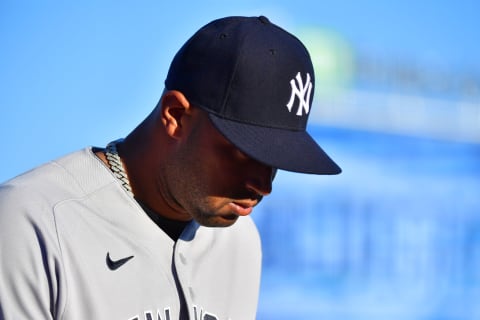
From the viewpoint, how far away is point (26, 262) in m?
1.29

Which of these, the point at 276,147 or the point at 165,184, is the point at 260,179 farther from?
the point at 165,184

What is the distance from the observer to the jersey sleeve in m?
1.28

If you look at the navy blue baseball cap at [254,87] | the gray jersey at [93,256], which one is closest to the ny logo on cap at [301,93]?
the navy blue baseball cap at [254,87]

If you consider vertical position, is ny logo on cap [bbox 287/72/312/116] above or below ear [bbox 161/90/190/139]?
above

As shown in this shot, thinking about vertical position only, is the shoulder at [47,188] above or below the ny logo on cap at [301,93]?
below

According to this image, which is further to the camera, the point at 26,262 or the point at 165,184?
the point at 165,184

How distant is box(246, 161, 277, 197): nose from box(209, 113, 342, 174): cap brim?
0.15ft

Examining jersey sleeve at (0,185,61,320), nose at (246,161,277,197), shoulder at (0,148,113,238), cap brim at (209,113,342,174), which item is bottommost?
jersey sleeve at (0,185,61,320)

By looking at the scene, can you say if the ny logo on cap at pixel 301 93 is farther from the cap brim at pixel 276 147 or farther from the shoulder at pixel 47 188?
the shoulder at pixel 47 188

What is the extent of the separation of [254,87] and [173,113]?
14 cm

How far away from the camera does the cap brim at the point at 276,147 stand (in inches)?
50.6

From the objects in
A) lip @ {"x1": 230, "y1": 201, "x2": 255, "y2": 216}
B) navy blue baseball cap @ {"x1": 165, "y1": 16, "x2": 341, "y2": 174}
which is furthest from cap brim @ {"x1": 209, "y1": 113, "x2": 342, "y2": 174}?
lip @ {"x1": 230, "y1": 201, "x2": 255, "y2": 216}

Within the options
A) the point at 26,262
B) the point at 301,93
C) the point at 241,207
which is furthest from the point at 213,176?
the point at 26,262

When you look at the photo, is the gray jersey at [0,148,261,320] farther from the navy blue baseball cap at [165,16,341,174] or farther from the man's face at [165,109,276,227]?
the navy blue baseball cap at [165,16,341,174]
